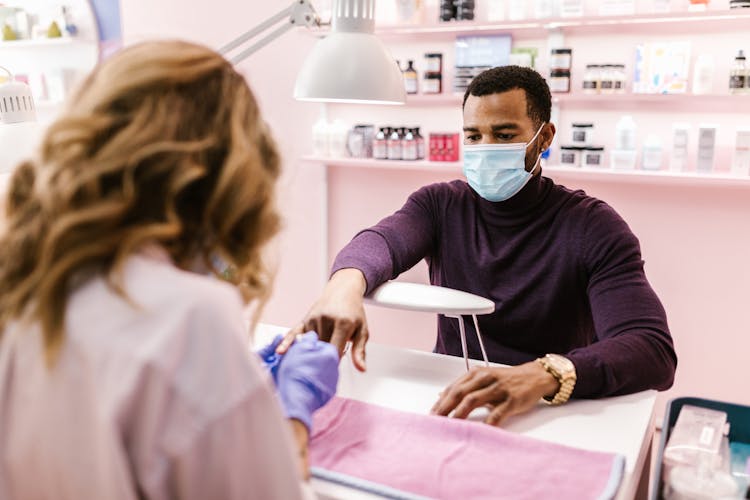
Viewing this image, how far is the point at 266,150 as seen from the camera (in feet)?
2.44

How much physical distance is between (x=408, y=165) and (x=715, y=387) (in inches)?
62.9

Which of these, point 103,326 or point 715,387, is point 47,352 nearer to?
point 103,326

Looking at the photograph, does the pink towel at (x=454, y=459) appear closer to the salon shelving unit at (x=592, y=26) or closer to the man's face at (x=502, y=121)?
the man's face at (x=502, y=121)

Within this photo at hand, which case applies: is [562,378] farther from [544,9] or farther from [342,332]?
[544,9]

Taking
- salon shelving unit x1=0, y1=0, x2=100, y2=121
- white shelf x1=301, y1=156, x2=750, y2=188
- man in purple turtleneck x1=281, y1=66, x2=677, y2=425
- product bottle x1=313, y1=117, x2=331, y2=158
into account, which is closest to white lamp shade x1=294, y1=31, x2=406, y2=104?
man in purple turtleneck x1=281, y1=66, x2=677, y2=425

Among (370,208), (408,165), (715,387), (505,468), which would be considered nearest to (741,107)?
(715,387)

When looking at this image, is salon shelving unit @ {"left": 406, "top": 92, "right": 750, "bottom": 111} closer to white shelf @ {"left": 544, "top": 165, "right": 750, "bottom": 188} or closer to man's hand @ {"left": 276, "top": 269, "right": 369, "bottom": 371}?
white shelf @ {"left": 544, "top": 165, "right": 750, "bottom": 188}

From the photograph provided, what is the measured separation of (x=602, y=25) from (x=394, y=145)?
3.24 ft

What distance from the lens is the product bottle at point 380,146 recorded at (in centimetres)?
303

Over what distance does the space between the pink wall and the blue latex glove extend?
130cm

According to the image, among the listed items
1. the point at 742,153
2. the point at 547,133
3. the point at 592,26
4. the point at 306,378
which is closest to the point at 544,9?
the point at 592,26

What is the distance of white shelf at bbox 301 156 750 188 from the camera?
2443 mm

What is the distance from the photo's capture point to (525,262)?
171cm

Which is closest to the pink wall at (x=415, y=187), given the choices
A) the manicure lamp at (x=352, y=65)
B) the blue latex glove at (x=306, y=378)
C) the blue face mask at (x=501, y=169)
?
the blue face mask at (x=501, y=169)
